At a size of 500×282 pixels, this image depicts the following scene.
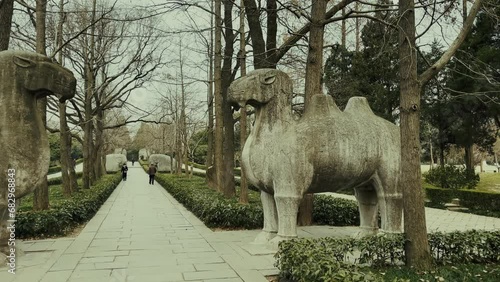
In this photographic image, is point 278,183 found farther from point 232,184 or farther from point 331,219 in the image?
point 232,184

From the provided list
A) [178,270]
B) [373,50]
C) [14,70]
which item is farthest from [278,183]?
[373,50]

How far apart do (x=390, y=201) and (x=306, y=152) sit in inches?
77.9

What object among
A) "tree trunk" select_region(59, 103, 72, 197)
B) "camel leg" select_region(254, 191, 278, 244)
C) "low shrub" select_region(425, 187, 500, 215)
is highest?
"tree trunk" select_region(59, 103, 72, 197)

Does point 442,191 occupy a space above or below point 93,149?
below

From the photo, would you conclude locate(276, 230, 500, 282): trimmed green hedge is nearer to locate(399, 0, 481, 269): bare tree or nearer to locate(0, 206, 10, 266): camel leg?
locate(399, 0, 481, 269): bare tree

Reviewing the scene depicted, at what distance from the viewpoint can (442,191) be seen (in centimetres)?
1788

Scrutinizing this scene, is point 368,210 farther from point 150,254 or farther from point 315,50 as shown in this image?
point 150,254

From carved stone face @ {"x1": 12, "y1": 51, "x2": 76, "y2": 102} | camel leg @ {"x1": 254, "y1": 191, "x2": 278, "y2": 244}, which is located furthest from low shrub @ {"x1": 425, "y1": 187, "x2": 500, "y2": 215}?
carved stone face @ {"x1": 12, "y1": 51, "x2": 76, "y2": 102}

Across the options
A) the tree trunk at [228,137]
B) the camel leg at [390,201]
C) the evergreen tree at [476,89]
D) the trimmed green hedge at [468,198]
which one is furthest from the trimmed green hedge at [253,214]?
the evergreen tree at [476,89]

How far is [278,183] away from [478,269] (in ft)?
10.2

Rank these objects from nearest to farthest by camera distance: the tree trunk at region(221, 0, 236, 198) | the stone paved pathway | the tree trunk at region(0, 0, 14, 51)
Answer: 1. the stone paved pathway
2. the tree trunk at region(0, 0, 14, 51)
3. the tree trunk at region(221, 0, 236, 198)

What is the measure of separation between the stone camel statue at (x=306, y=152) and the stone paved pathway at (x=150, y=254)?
3.31 ft

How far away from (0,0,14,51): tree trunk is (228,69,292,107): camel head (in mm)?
4949

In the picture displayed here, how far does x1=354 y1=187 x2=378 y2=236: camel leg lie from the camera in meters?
8.05
